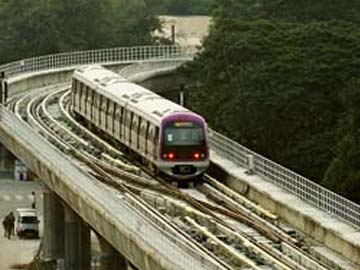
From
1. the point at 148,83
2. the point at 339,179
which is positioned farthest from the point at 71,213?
the point at 148,83

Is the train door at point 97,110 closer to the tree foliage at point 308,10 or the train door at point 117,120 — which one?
the train door at point 117,120

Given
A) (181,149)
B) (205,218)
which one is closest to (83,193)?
(181,149)

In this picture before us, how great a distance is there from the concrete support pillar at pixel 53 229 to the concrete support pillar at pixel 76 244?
330cm

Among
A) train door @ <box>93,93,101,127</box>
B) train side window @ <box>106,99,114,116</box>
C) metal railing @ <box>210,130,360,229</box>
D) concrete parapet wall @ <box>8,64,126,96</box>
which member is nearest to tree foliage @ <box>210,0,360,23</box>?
concrete parapet wall @ <box>8,64,126,96</box>

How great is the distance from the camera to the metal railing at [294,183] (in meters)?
42.2

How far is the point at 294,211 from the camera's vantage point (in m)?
43.8

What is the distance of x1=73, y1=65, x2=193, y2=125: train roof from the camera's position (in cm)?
5310

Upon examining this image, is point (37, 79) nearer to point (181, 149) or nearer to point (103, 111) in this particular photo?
point (103, 111)

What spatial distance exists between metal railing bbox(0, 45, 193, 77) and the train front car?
37.1m

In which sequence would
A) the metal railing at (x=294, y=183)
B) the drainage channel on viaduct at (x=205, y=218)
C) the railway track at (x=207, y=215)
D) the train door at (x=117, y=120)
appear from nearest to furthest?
the drainage channel on viaduct at (x=205, y=218) → the railway track at (x=207, y=215) → the metal railing at (x=294, y=183) → the train door at (x=117, y=120)

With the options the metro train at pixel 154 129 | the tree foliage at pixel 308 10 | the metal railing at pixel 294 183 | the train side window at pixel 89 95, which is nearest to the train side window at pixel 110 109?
the metro train at pixel 154 129

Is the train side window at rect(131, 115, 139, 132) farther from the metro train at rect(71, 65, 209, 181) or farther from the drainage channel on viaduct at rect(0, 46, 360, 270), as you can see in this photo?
the drainage channel on viaduct at rect(0, 46, 360, 270)

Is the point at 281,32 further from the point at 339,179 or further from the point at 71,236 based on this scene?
the point at 339,179

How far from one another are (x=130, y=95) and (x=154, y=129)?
619 cm
